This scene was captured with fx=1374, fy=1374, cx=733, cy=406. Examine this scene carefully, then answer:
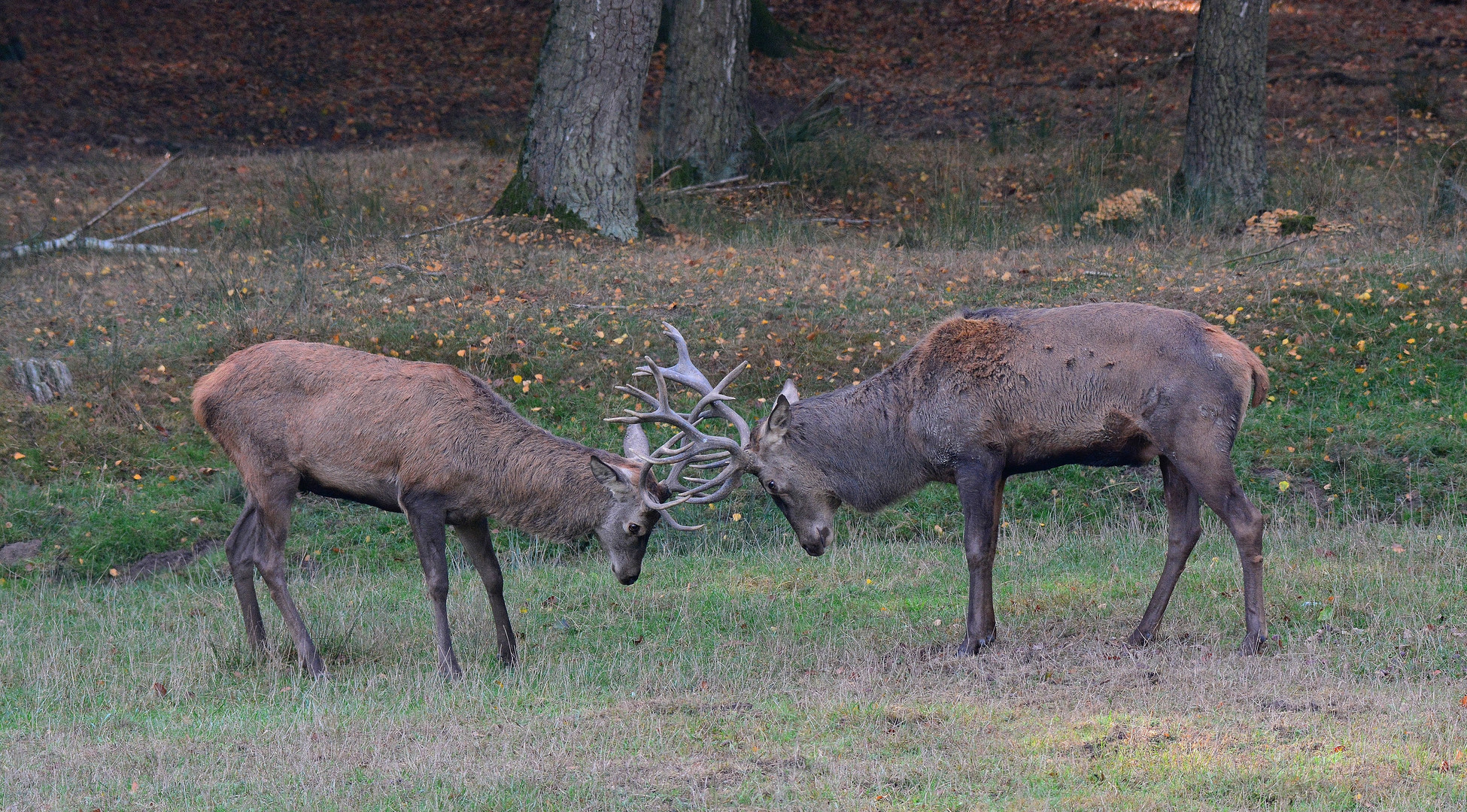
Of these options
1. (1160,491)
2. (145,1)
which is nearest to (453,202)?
(1160,491)

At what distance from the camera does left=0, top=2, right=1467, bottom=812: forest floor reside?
533cm

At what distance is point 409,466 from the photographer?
7262mm

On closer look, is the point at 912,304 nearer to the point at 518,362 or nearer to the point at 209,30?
the point at 518,362

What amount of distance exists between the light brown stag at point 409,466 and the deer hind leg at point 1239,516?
277 cm

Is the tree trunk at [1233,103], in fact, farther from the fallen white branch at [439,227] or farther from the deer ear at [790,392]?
the deer ear at [790,392]

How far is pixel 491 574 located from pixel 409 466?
75 centimetres

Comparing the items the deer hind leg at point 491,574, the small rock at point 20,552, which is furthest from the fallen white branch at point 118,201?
the deer hind leg at point 491,574

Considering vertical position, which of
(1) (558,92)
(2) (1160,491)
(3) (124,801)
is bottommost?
(2) (1160,491)

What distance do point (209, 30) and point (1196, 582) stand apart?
24595 millimetres

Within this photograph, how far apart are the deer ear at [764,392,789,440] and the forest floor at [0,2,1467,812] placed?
1.10 m

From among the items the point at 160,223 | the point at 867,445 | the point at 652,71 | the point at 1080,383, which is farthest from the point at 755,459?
the point at 652,71

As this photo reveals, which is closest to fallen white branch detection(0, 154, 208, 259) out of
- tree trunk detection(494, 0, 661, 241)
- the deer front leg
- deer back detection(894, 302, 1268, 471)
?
tree trunk detection(494, 0, 661, 241)

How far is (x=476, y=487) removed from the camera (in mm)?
7375

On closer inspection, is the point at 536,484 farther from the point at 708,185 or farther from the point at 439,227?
the point at 708,185
